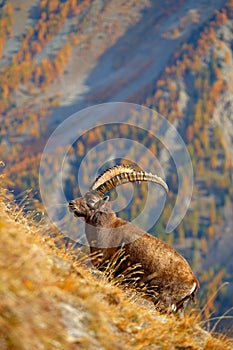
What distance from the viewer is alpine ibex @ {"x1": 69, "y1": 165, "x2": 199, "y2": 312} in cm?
1422

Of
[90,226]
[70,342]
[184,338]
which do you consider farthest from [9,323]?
[90,226]

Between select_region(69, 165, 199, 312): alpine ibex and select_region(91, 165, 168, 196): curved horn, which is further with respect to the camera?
select_region(91, 165, 168, 196): curved horn

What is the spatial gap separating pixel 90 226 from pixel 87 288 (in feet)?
26.8

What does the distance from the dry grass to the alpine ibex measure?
12.2 feet

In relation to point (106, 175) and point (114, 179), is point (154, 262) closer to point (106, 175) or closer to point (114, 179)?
point (114, 179)

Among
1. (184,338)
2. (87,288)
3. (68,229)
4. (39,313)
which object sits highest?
(39,313)

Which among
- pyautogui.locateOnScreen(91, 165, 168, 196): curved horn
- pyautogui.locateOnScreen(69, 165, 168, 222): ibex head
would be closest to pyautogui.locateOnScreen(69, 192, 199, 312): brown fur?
pyautogui.locateOnScreen(69, 165, 168, 222): ibex head

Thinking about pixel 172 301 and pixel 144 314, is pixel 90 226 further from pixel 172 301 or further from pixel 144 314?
pixel 144 314

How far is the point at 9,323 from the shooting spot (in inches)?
269

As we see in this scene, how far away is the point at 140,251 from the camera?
48.6ft

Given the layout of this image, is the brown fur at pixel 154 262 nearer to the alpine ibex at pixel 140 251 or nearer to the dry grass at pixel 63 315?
the alpine ibex at pixel 140 251

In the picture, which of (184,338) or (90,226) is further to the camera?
(90,226)

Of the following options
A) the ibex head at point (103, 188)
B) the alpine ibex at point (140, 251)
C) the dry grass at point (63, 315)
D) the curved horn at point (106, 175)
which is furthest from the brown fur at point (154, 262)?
the dry grass at point (63, 315)

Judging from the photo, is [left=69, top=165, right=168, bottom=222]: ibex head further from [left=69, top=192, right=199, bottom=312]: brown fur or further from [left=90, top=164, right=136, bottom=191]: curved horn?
[left=69, top=192, right=199, bottom=312]: brown fur
